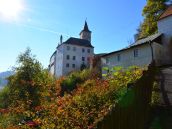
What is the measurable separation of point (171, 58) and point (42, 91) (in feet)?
59.3

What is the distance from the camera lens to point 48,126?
9875mm

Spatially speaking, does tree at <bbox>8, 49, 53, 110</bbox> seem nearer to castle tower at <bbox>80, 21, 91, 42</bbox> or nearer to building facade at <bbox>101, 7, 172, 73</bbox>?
building facade at <bbox>101, 7, 172, 73</bbox>

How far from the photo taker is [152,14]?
1832 inches

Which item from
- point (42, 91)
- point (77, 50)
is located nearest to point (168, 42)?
point (42, 91)

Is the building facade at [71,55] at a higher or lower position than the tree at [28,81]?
higher

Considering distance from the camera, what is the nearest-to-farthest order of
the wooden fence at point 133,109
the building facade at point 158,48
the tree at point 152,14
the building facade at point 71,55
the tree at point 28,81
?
the wooden fence at point 133,109, the tree at point 28,81, the building facade at point 158,48, the tree at point 152,14, the building facade at point 71,55

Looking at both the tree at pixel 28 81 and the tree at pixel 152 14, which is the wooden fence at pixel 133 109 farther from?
the tree at pixel 152 14

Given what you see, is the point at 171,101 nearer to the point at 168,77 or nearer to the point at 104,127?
the point at 168,77

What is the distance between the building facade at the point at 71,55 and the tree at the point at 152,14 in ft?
146

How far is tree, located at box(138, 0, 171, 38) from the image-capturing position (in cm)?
4550

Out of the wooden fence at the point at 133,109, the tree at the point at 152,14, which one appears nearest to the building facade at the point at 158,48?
the tree at the point at 152,14

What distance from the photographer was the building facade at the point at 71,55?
90.8 metres

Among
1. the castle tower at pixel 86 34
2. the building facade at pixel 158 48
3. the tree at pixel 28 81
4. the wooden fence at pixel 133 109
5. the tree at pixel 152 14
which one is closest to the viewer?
the wooden fence at pixel 133 109

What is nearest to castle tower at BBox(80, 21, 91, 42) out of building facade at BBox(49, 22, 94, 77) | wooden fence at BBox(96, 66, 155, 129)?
building facade at BBox(49, 22, 94, 77)
